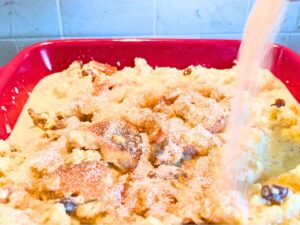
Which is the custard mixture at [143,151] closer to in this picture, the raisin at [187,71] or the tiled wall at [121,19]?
the raisin at [187,71]

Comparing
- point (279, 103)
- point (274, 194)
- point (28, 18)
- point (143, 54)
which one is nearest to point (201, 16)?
point (143, 54)

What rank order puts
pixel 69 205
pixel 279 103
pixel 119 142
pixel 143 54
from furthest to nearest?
pixel 143 54 < pixel 279 103 < pixel 119 142 < pixel 69 205

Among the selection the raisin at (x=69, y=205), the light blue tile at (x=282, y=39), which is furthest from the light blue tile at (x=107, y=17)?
the raisin at (x=69, y=205)

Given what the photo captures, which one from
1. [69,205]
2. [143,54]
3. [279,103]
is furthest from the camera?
[143,54]

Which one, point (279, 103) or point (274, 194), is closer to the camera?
point (274, 194)

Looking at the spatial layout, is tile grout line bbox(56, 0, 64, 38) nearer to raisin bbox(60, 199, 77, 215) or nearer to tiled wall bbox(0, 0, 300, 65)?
tiled wall bbox(0, 0, 300, 65)

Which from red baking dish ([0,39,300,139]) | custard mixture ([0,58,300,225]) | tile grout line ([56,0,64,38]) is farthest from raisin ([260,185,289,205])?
tile grout line ([56,0,64,38])

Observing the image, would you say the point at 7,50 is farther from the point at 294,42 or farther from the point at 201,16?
the point at 294,42
